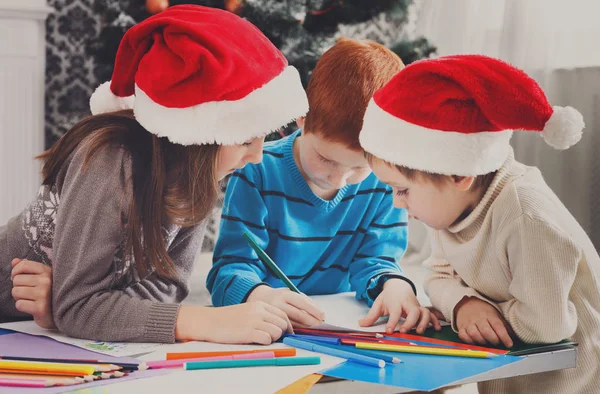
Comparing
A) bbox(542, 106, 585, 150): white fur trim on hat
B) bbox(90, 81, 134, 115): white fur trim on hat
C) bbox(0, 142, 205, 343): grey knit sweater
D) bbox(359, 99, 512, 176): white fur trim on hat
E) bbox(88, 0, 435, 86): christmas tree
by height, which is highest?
bbox(88, 0, 435, 86): christmas tree

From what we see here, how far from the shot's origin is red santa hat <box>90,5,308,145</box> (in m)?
0.95

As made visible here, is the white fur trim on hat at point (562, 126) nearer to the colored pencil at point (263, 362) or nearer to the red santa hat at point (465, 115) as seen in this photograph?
the red santa hat at point (465, 115)

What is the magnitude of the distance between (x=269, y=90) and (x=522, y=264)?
1.31 ft

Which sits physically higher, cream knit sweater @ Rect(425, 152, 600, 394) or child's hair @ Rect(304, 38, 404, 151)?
child's hair @ Rect(304, 38, 404, 151)

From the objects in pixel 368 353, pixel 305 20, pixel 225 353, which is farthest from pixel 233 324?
pixel 305 20

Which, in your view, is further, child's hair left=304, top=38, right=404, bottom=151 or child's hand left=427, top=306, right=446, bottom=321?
child's hair left=304, top=38, right=404, bottom=151

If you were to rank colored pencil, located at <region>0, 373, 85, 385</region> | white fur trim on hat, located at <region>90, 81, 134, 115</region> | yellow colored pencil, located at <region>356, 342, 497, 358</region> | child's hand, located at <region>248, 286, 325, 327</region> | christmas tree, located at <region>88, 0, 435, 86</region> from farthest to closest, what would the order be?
christmas tree, located at <region>88, 0, 435, 86</region>
white fur trim on hat, located at <region>90, 81, 134, 115</region>
child's hand, located at <region>248, 286, 325, 327</region>
yellow colored pencil, located at <region>356, 342, 497, 358</region>
colored pencil, located at <region>0, 373, 85, 385</region>

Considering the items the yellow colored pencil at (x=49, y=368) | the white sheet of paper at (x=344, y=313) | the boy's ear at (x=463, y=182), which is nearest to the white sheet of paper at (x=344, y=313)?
the white sheet of paper at (x=344, y=313)

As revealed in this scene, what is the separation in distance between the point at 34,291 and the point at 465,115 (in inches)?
23.2

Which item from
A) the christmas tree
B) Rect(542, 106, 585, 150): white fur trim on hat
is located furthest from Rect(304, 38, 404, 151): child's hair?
the christmas tree

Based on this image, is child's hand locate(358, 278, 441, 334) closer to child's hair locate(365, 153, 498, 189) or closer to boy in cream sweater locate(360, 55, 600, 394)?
boy in cream sweater locate(360, 55, 600, 394)

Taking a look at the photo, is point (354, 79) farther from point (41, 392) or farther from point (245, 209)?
point (41, 392)

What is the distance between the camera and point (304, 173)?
133 centimetres

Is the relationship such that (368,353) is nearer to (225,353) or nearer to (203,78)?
(225,353)
